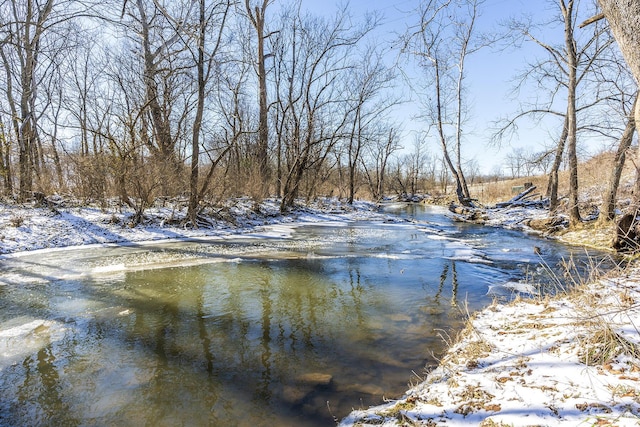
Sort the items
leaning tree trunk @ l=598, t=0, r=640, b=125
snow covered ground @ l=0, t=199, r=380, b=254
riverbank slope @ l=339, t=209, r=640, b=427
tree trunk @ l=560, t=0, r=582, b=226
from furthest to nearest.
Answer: tree trunk @ l=560, t=0, r=582, b=226 < snow covered ground @ l=0, t=199, r=380, b=254 < leaning tree trunk @ l=598, t=0, r=640, b=125 < riverbank slope @ l=339, t=209, r=640, b=427

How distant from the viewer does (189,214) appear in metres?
12.9

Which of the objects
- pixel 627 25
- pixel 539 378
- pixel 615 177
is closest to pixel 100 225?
pixel 539 378

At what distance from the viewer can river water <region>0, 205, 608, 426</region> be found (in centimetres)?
295

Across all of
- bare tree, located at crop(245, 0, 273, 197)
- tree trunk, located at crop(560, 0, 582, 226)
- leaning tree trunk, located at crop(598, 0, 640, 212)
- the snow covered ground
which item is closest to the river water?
the snow covered ground

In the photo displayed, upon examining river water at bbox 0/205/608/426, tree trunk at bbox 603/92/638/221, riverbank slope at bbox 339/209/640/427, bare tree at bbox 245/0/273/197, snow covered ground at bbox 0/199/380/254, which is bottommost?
river water at bbox 0/205/608/426

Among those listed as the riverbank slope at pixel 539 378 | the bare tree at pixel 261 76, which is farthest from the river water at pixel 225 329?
the bare tree at pixel 261 76

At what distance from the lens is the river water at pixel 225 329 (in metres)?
2.95

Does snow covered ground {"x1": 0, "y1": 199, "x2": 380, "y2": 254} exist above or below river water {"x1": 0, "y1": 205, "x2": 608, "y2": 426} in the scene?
above

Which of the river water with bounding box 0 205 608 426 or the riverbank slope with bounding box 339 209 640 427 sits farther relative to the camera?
the river water with bounding box 0 205 608 426

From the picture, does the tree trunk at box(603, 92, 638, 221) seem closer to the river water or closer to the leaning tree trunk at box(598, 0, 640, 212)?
the river water

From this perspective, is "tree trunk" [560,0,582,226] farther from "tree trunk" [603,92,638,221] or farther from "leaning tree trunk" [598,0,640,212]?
"leaning tree trunk" [598,0,640,212]

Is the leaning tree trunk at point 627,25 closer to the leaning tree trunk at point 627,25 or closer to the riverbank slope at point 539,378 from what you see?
the leaning tree trunk at point 627,25

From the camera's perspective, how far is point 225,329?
4.43m

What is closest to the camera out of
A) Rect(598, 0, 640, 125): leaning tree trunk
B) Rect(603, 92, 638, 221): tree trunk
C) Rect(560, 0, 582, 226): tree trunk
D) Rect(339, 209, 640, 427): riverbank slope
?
Rect(339, 209, 640, 427): riverbank slope
